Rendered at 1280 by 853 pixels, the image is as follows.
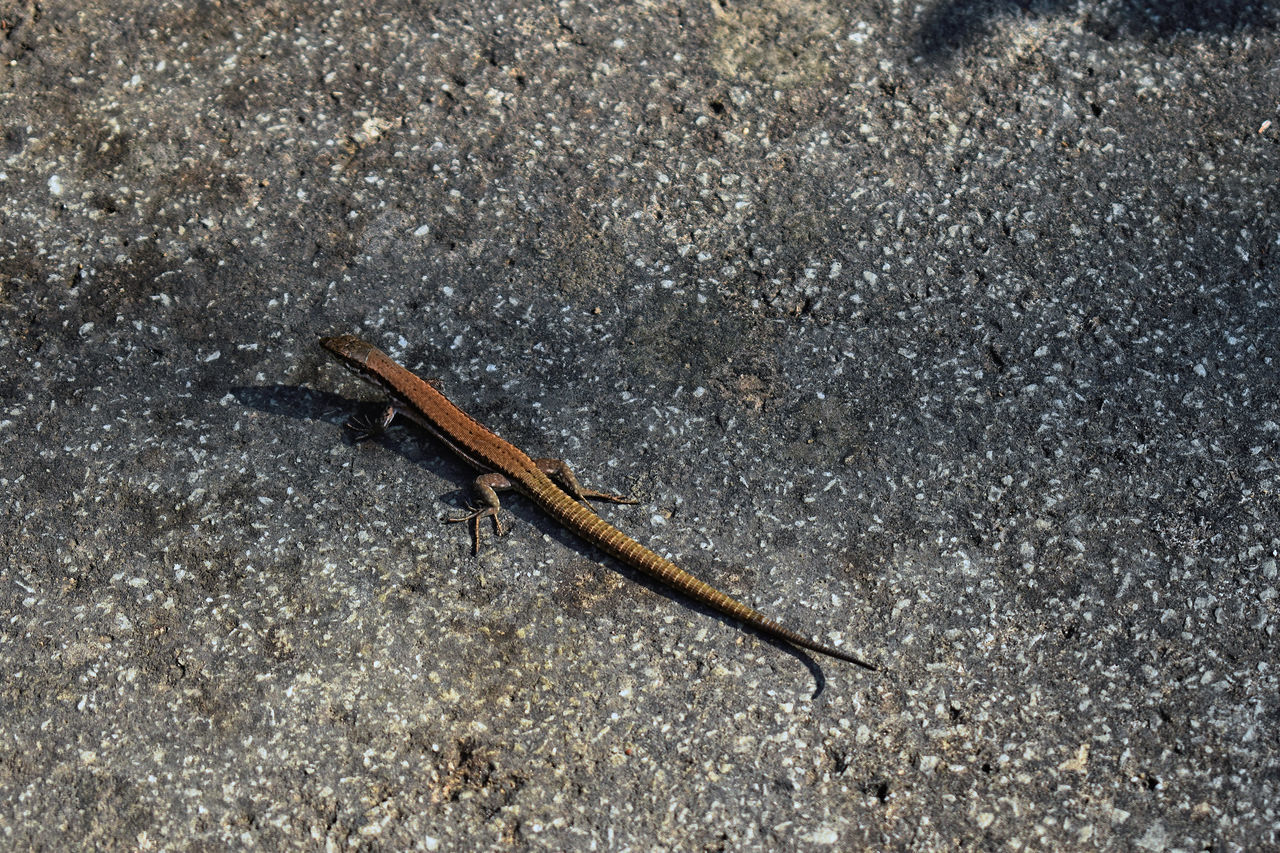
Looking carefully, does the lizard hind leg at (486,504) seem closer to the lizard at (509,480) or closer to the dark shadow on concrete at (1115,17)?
the lizard at (509,480)

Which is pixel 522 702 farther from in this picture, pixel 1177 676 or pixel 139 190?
pixel 139 190

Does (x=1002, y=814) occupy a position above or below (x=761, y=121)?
below

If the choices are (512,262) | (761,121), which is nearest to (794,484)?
(512,262)

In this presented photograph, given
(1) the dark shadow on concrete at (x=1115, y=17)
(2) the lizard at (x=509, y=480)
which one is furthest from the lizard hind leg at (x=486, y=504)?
(1) the dark shadow on concrete at (x=1115, y=17)

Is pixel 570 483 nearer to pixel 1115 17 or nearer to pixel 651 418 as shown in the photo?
pixel 651 418

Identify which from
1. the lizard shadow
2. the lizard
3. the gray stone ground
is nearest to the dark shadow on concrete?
the gray stone ground

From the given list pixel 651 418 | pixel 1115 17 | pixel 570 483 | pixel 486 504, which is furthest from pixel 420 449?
pixel 1115 17

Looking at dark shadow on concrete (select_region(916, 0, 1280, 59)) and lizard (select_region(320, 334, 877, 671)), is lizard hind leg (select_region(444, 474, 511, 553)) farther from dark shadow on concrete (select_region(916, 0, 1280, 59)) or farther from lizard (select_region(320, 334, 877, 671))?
dark shadow on concrete (select_region(916, 0, 1280, 59))
